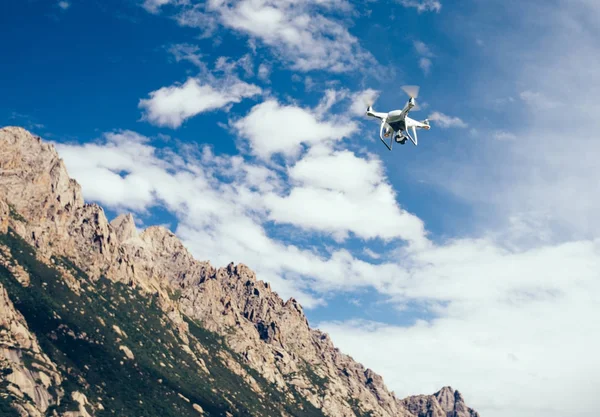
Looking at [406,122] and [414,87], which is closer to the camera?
[414,87]

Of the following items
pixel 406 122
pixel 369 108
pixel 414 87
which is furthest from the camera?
pixel 369 108

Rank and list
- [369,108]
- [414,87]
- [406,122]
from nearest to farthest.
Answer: [414,87] → [406,122] → [369,108]

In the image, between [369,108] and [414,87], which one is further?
[369,108]
